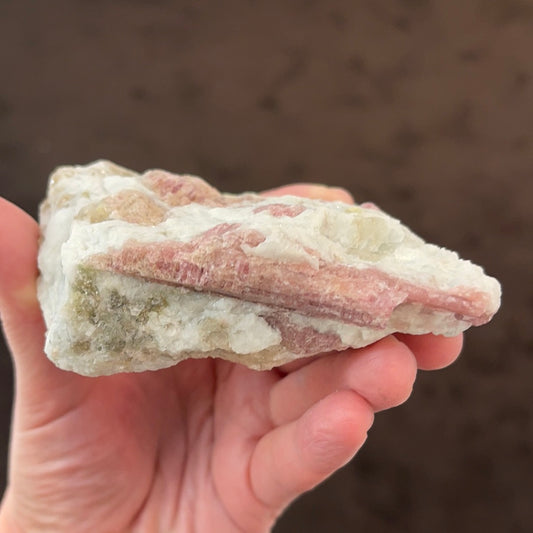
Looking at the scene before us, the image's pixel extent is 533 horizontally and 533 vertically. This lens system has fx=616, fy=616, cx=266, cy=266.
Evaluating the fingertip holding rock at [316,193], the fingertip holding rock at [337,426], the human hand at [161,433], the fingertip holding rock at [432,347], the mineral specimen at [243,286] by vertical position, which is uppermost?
the fingertip holding rock at [316,193]

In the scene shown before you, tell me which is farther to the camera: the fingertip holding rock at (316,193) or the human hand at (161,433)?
the fingertip holding rock at (316,193)

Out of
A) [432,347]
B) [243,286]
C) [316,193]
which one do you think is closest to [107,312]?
[243,286]

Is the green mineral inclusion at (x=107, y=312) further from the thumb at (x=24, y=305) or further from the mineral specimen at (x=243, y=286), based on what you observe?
the thumb at (x=24, y=305)

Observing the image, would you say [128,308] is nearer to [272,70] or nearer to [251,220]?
[251,220]

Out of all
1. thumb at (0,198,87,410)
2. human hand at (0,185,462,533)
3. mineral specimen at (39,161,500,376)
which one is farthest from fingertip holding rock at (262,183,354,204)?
thumb at (0,198,87,410)

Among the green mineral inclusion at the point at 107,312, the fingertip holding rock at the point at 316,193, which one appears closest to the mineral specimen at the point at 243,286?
the green mineral inclusion at the point at 107,312

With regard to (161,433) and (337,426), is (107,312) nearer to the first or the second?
(337,426)
